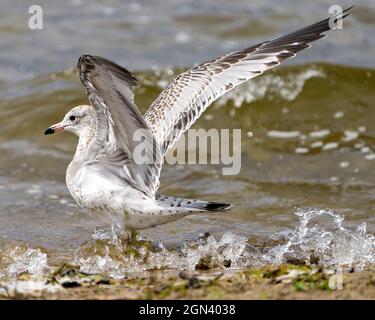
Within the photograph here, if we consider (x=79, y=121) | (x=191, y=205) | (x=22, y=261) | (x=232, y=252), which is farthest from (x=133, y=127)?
(x=22, y=261)

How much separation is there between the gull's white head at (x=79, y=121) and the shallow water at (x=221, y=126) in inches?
35.0

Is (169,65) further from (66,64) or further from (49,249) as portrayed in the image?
(49,249)

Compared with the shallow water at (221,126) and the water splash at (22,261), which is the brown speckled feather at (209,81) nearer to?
the shallow water at (221,126)

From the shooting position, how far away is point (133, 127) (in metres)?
5.77

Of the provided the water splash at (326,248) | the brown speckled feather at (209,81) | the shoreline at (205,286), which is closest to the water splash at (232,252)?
the water splash at (326,248)

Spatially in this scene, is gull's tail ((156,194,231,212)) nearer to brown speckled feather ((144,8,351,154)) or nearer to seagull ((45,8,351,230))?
seagull ((45,8,351,230))

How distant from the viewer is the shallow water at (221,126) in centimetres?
618

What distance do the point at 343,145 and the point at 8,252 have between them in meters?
4.49

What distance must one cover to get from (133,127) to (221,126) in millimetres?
4653

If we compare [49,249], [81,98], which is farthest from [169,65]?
[49,249]

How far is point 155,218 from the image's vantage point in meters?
5.97

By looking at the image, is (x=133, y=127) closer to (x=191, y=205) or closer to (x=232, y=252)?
(x=191, y=205)

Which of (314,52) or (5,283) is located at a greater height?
(314,52)

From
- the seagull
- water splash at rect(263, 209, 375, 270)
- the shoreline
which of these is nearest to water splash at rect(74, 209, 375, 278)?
water splash at rect(263, 209, 375, 270)
